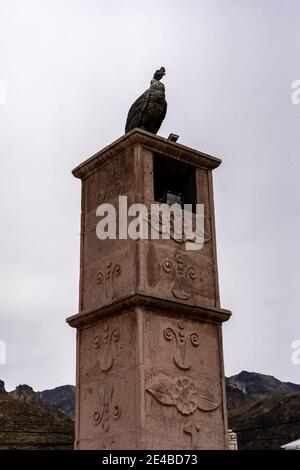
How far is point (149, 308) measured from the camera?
9492mm

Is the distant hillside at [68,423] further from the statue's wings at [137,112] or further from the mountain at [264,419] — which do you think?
the statue's wings at [137,112]

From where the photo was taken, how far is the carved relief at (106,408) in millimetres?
9313

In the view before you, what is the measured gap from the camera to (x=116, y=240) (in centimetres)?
1021

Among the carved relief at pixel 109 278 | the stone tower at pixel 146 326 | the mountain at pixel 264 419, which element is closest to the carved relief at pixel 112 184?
the stone tower at pixel 146 326

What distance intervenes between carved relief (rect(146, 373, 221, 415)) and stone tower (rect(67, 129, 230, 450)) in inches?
0.5

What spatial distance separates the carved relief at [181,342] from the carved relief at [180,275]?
1.52 ft

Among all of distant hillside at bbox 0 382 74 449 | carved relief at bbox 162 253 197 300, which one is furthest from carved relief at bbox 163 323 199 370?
distant hillside at bbox 0 382 74 449

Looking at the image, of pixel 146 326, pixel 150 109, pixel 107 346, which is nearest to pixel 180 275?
pixel 146 326

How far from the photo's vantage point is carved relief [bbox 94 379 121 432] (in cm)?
931

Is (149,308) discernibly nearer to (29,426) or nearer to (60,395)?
(29,426)

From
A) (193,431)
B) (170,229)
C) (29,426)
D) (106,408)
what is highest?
(29,426)

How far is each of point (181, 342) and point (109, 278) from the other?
1388 millimetres

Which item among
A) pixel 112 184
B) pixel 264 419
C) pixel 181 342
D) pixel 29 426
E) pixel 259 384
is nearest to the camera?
pixel 181 342

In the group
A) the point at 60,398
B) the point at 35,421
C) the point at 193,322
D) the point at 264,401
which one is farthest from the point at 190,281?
the point at 60,398
